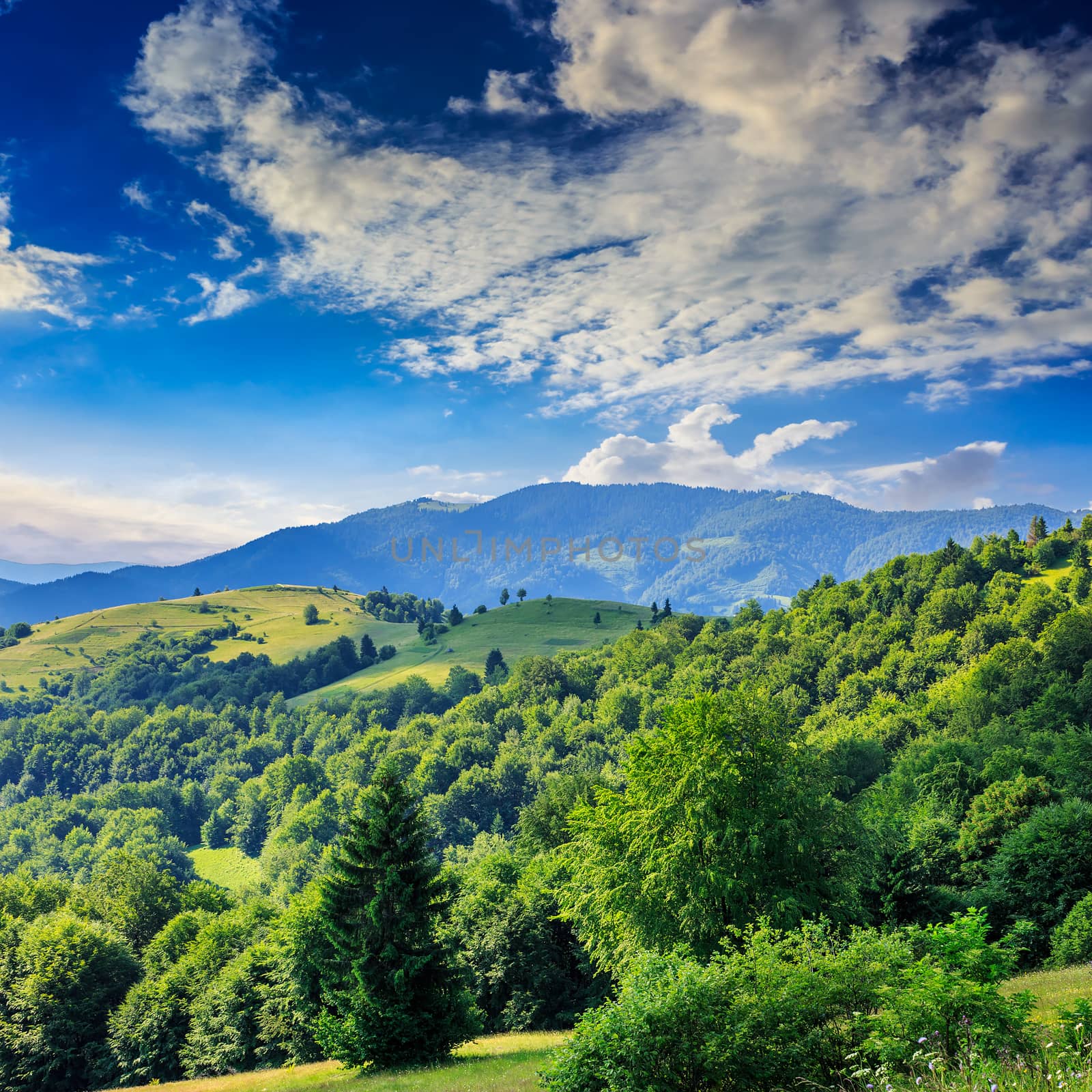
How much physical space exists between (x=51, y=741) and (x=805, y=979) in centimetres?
22510

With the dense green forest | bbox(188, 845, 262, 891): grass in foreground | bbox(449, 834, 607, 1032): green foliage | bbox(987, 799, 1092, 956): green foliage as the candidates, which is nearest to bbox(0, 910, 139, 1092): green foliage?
the dense green forest

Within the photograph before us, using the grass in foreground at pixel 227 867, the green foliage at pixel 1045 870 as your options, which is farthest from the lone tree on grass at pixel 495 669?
the green foliage at pixel 1045 870

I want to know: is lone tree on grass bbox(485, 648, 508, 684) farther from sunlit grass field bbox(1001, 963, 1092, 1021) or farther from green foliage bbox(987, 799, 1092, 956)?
sunlit grass field bbox(1001, 963, 1092, 1021)

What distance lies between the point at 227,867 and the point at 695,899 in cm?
13711

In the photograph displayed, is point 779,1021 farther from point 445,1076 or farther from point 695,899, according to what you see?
point 445,1076

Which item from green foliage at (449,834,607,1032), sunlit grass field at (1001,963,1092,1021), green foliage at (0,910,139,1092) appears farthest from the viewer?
green foliage at (0,910,139,1092)

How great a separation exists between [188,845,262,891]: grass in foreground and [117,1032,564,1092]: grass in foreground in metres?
93.2

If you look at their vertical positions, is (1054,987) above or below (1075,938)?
above

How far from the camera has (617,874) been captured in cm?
2911

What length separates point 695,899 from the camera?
25562 millimetres

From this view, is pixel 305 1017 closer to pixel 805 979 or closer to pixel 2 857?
pixel 805 979

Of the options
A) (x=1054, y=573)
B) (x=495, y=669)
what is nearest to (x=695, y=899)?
(x=1054, y=573)

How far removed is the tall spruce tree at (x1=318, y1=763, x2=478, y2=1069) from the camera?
84.8 feet

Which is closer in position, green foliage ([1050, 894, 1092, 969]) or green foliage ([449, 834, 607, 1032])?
green foliage ([1050, 894, 1092, 969])
